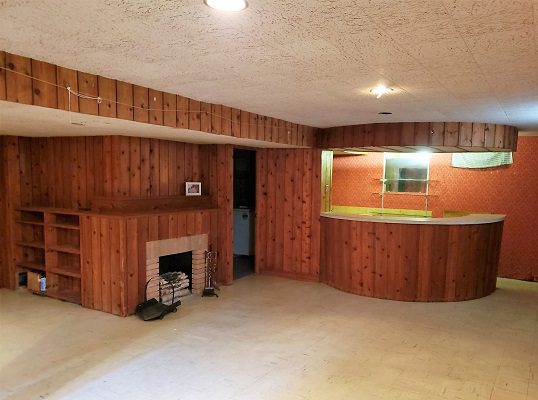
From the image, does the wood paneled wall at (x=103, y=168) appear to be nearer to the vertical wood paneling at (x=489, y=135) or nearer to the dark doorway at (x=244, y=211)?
the dark doorway at (x=244, y=211)

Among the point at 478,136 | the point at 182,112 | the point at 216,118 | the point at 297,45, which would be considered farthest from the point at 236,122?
the point at 478,136

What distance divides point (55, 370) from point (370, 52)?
10.6ft

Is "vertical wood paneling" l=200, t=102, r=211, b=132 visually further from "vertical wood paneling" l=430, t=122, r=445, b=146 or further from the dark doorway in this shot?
the dark doorway

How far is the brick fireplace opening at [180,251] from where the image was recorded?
4.51m

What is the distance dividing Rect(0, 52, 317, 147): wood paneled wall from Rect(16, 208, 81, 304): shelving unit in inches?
83.5

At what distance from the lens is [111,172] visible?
4590mm

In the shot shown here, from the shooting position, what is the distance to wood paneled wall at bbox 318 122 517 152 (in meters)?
4.94

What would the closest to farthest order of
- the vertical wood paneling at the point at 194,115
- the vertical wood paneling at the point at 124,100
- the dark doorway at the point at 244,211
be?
1. the vertical wood paneling at the point at 124,100
2. the vertical wood paneling at the point at 194,115
3. the dark doorway at the point at 244,211

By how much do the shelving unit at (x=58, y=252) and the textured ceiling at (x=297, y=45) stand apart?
8.77 ft

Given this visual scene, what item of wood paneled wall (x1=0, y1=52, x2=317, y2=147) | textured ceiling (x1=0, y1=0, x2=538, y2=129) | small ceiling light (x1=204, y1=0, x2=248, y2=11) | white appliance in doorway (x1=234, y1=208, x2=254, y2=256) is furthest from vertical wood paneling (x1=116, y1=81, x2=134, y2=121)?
white appliance in doorway (x1=234, y1=208, x2=254, y2=256)

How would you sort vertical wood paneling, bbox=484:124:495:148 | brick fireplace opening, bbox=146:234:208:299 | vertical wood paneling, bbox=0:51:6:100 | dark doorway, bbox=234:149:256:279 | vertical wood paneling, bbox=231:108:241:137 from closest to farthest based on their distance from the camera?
1. vertical wood paneling, bbox=0:51:6:100
2. vertical wood paneling, bbox=231:108:241:137
3. brick fireplace opening, bbox=146:234:208:299
4. vertical wood paneling, bbox=484:124:495:148
5. dark doorway, bbox=234:149:256:279

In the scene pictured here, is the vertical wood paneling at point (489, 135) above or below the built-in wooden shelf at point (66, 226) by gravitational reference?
above

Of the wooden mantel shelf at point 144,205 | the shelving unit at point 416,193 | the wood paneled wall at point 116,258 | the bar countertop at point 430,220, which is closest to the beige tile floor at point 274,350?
the wood paneled wall at point 116,258

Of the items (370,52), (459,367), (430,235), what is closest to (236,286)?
(430,235)
